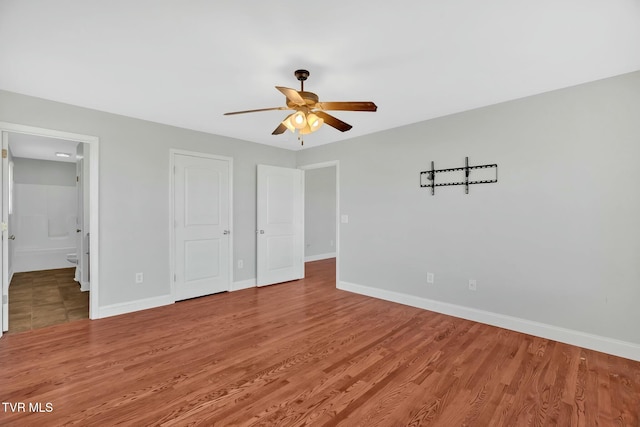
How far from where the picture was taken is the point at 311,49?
2160mm

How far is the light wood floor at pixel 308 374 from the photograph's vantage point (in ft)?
5.91

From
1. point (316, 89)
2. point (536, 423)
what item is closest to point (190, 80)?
point (316, 89)

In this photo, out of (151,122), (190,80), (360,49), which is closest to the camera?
(360,49)

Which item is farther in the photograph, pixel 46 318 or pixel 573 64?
pixel 46 318

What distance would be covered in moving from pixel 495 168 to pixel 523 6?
5.94 ft

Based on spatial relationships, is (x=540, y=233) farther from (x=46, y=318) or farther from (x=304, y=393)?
(x=46, y=318)

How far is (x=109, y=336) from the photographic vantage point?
2.92 m

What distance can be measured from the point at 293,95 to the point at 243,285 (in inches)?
135

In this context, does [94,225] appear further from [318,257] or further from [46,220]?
[318,257]

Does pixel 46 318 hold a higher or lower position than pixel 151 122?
lower

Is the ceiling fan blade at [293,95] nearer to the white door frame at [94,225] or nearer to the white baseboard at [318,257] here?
the white door frame at [94,225]

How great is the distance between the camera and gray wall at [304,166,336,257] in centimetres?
740

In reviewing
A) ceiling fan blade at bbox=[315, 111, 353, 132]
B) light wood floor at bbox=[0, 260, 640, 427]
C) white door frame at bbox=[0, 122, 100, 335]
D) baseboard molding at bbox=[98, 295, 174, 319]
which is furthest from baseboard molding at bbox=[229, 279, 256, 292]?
ceiling fan blade at bbox=[315, 111, 353, 132]

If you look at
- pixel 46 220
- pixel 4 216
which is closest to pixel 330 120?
pixel 4 216
